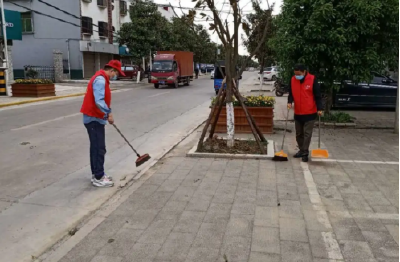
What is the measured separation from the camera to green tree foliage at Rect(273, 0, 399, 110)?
863cm

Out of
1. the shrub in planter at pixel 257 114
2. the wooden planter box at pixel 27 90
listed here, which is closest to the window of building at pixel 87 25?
the wooden planter box at pixel 27 90

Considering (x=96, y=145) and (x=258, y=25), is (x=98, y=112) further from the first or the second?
(x=258, y=25)

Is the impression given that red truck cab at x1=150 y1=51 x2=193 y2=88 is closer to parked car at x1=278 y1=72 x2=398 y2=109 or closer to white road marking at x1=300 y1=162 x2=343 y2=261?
parked car at x1=278 y1=72 x2=398 y2=109

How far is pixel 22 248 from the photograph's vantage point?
3.52m

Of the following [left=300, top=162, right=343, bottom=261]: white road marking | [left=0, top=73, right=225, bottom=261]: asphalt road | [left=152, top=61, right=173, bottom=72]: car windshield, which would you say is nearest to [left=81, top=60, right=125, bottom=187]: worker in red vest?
[left=0, top=73, right=225, bottom=261]: asphalt road

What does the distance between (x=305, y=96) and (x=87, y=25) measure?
3085 centimetres

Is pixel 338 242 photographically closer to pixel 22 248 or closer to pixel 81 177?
pixel 22 248

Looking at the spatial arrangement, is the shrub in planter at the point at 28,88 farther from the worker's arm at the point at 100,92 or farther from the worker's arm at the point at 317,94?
the worker's arm at the point at 317,94

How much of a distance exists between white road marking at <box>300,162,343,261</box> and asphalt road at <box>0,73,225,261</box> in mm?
2580

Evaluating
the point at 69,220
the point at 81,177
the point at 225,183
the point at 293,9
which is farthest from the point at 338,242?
the point at 293,9

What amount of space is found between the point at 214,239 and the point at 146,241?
0.64 metres

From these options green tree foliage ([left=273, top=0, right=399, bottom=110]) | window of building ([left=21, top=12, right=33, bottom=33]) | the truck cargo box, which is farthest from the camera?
window of building ([left=21, top=12, right=33, bottom=33])

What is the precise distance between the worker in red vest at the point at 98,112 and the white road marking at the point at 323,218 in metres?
2.71

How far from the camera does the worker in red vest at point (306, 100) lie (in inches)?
255
